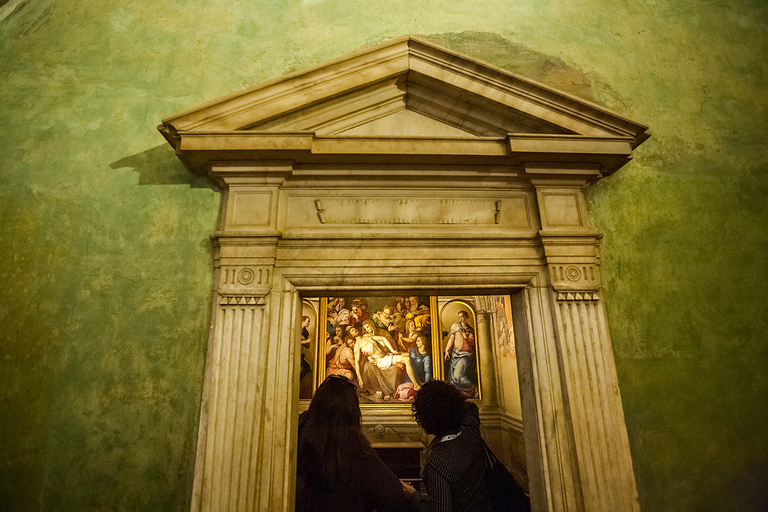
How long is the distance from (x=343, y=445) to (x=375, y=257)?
1.09 m

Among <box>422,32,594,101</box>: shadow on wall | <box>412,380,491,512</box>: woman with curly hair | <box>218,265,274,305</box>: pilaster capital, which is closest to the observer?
<box>412,380,491,512</box>: woman with curly hair

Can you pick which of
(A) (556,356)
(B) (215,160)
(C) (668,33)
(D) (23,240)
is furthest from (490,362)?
(D) (23,240)

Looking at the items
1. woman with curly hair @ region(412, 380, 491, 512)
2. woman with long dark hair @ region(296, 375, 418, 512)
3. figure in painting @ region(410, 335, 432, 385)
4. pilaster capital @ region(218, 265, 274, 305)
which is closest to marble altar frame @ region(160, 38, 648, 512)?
pilaster capital @ region(218, 265, 274, 305)

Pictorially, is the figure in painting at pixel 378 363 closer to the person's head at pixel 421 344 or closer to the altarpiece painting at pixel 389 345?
the altarpiece painting at pixel 389 345

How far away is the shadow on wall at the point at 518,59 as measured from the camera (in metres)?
3.19

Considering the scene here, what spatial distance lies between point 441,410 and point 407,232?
1064mm

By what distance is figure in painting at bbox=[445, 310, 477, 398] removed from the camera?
6.59m

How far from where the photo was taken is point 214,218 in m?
2.72

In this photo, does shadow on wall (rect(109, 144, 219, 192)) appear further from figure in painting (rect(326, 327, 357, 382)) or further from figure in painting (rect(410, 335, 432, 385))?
figure in painting (rect(410, 335, 432, 385))

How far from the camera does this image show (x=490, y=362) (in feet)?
22.2

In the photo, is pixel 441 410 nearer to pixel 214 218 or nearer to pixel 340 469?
pixel 340 469

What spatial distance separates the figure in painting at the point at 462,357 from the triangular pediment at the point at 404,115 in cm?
433

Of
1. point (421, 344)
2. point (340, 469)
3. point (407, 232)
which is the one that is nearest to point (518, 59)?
point (407, 232)

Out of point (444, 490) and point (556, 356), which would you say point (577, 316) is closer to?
point (556, 356)
